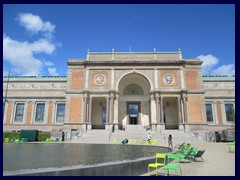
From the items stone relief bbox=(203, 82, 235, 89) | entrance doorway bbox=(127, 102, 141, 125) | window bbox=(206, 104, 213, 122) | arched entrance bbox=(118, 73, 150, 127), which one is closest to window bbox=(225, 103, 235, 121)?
window bbox=(206, 104, 213, 122)

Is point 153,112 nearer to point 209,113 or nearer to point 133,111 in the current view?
point 133,111

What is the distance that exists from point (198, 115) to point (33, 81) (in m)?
32.3

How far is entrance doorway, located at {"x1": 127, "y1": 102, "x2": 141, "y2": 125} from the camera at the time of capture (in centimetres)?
3641

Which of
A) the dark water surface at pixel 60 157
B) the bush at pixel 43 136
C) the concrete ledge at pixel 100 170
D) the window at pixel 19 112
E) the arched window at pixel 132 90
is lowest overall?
the bush at pixel 43 136

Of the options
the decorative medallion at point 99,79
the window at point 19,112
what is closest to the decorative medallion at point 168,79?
the decorative medallion at point 99,79

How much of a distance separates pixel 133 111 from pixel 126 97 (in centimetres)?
290

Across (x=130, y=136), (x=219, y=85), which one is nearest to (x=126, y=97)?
(x=130, y=136)

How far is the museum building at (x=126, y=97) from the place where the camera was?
1298 inches

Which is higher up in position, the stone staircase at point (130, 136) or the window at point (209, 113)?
the window at point (209, 113)

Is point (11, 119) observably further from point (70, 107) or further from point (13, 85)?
point (70, 107)

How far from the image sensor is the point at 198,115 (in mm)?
32625

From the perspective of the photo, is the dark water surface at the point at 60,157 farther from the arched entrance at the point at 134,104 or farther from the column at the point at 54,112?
the column at the point at 54,112

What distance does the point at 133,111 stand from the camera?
3666cm

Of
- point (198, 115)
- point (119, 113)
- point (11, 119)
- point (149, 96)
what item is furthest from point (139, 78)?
point (11, 119)
